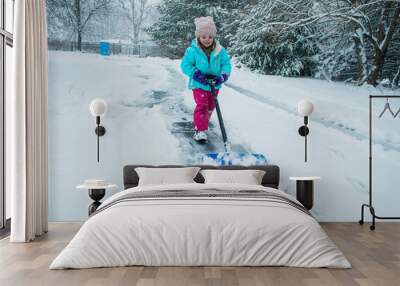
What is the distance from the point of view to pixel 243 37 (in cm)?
725

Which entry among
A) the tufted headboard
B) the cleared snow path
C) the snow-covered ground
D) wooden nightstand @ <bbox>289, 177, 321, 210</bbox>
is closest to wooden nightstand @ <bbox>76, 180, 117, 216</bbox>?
the tufted headboard

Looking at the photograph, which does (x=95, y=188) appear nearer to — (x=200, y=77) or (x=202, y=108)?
(x=202, y=108)

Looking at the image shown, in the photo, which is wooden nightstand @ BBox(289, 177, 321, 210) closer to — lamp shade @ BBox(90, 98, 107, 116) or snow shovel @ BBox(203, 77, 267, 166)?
snow shovel @ BBox(203, 77, 267, 166)

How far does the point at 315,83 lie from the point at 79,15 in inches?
131

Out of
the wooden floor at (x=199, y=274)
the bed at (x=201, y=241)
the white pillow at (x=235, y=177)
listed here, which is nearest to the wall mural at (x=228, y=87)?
the white pillow at (x=235, y=177)

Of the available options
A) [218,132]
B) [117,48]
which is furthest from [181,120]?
[117,48]

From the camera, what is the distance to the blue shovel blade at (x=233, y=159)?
7.13 meters

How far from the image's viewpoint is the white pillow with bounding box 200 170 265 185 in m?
6.48

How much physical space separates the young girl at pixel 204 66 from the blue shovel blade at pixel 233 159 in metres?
0.35

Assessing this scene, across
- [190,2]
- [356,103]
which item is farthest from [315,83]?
[190,2]

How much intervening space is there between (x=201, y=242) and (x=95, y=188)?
8.10 ft

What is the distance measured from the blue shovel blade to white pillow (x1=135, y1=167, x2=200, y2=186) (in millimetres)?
432

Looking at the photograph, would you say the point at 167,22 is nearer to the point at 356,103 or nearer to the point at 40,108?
the point at 40,108

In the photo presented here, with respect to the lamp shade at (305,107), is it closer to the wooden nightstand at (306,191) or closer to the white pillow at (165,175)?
the wooden nightstand at (306,191)
